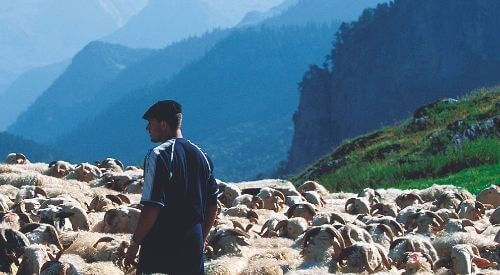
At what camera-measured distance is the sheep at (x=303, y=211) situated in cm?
1852

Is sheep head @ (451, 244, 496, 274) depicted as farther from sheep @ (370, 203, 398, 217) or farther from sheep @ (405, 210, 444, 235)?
sheep @ (370, 203, 398, 217)

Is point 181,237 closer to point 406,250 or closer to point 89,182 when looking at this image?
point 406,250

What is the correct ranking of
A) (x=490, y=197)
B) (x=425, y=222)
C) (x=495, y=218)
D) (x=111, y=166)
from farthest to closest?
(x=111, y=166) < (x=490, y=197) < (x=495, y=218) < (x=425, y=222)

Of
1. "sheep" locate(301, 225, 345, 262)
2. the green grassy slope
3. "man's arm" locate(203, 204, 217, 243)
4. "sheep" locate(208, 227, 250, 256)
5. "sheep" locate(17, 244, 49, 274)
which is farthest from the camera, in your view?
the green grassy slope

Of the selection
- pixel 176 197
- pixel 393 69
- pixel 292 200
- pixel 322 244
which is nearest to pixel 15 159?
pixel 292 200

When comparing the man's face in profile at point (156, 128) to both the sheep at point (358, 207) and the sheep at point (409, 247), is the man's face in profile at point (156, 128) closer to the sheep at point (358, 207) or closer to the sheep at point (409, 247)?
the sheep at point (409, 247)

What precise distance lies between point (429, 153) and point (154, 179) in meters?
30.8

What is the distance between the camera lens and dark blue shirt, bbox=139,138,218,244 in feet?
30.4

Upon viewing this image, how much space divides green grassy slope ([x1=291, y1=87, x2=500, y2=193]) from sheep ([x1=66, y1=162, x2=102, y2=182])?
449 inches

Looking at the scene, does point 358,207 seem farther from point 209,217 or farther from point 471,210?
point 209,217

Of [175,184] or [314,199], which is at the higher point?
[314,199]

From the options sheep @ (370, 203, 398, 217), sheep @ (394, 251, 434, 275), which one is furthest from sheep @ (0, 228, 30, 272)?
sheep @ (370, 203, 398, 217)

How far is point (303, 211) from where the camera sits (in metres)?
18.7

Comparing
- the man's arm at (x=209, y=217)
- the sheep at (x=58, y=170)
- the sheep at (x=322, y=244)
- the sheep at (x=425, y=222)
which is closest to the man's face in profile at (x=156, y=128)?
the man's arm at (x=209, y=217)
